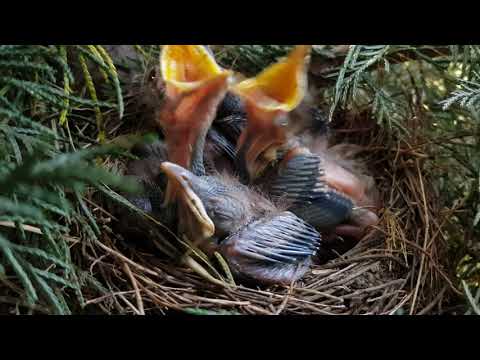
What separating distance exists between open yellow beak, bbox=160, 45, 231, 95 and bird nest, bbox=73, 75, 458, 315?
0.88 feet

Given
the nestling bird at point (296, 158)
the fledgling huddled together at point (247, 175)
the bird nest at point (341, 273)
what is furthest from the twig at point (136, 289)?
the nestling bird at point (296, 158)

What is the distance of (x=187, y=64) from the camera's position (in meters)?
0.95

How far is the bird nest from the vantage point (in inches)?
32.6

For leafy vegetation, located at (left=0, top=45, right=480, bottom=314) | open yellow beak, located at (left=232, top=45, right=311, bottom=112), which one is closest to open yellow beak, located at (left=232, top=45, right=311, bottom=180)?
open yellow beak, located at (left=232, top=45, right=311, bottom=112)

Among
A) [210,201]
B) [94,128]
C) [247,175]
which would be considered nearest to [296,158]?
[247,175]

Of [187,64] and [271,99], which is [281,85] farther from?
[187,64]

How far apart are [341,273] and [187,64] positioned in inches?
18.5

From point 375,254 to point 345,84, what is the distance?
0.33 m

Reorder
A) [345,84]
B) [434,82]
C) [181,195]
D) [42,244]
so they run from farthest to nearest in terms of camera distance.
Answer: [434,82] → [345,84] → [181,195] → [42,244]

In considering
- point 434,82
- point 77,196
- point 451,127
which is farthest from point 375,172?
point 77,196

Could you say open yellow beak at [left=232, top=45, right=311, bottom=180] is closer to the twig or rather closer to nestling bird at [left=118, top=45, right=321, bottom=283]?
nestling bird at [left=118, top=45, right=321, bottom=283]

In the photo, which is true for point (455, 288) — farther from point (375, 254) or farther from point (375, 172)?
point (375, 172)

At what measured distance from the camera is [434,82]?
4.30ft

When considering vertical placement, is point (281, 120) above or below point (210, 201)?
above
